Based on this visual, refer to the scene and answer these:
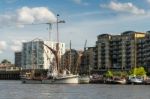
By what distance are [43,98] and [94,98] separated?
9.48 metres

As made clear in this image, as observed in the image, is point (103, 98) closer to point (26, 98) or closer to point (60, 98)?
point (60, 98)

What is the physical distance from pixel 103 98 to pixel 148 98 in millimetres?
8147

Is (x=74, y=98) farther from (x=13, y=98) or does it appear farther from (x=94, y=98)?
(x=13, y=98)

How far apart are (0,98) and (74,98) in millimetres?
13165

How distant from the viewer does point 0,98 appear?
89375 mm

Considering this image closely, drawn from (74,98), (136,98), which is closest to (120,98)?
(136,98)

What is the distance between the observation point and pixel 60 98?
92375 mm

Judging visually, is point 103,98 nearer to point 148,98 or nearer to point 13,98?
point 148,98

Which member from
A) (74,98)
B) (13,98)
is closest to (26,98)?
(13,98)

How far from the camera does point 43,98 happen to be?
90812 mm

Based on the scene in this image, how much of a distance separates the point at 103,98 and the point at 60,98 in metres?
8.06

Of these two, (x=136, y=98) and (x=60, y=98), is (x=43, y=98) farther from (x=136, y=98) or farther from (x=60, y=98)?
(x=136, y=98)

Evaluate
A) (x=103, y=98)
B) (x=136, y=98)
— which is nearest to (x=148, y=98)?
(x=136, y=98)

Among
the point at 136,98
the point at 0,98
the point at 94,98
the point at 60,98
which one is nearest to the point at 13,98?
the point at 0,98
